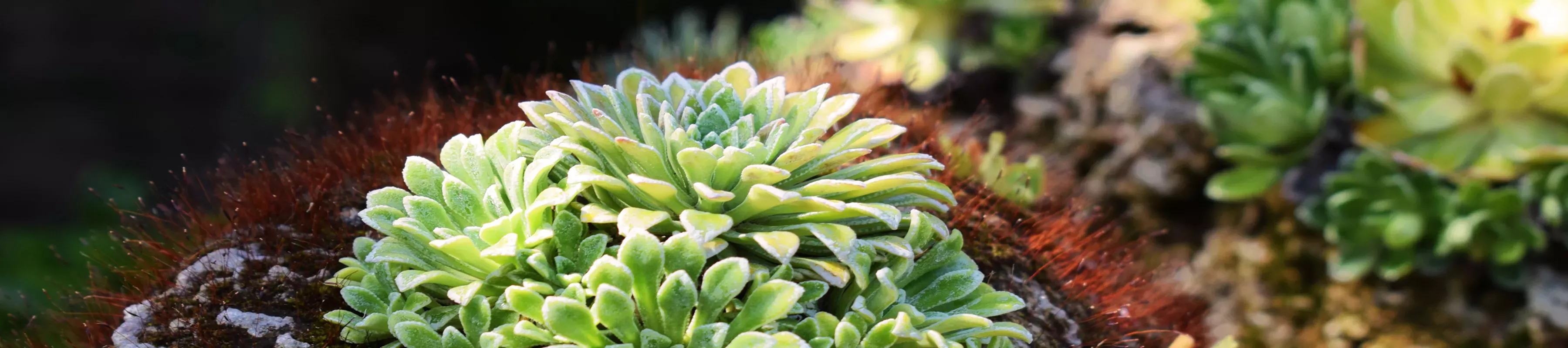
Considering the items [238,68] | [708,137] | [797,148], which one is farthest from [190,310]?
[238,68]

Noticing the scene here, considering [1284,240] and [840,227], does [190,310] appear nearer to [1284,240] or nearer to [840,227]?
[840,227]

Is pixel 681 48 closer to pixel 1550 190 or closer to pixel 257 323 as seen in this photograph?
pixel 257 323

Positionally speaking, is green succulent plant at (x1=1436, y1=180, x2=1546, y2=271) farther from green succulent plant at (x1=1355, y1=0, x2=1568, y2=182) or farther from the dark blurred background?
the dark blurred background

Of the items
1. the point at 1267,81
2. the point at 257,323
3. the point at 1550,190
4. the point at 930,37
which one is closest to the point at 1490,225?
the point at 1550,190

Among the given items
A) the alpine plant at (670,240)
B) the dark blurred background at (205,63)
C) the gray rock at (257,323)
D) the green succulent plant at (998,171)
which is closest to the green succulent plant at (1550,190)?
the green succulent plant at (998,171)

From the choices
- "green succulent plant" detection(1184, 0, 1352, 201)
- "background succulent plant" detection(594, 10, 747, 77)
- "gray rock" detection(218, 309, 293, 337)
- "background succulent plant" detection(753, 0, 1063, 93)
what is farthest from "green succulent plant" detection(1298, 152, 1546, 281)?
"gray rock" detection(218, 309, 293, 337)

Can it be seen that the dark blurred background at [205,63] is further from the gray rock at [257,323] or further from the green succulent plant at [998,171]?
the gray rock at [257,323]
